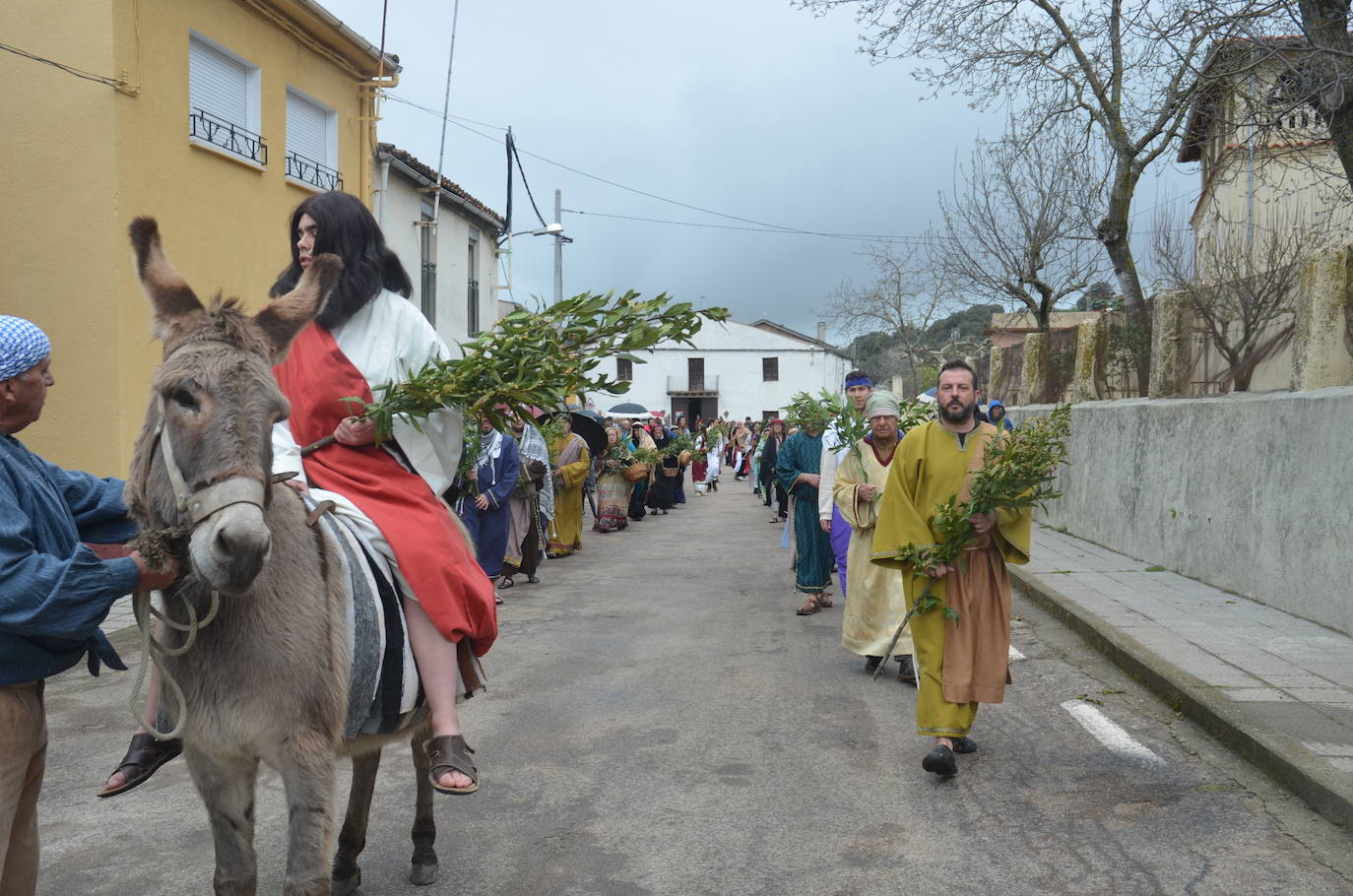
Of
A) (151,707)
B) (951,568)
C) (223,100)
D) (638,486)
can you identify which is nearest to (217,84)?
(223,100)

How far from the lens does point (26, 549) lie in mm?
2725

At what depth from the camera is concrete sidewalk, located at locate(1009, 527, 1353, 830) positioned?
5.70 metres

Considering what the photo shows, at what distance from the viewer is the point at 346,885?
4285 mm

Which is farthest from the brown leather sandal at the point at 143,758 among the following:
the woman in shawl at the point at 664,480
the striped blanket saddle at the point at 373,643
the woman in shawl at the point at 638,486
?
the woman in shawl at the point at 664,480

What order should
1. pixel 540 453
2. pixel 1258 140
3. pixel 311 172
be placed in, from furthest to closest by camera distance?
pixel 311 172 < pixel 540 453 < pixel 1258 140

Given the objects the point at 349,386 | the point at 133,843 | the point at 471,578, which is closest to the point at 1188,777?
the point at 471,578

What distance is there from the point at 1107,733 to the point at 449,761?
4.27m

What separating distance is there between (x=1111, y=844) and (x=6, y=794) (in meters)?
3.98

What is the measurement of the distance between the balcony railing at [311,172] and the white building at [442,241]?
2040 millimetres

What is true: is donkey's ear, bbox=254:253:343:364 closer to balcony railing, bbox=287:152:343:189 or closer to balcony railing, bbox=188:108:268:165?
balcony railing, bbox=188:108:268:165

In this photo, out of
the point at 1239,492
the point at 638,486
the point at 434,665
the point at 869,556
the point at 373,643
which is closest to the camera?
the point at 373,643

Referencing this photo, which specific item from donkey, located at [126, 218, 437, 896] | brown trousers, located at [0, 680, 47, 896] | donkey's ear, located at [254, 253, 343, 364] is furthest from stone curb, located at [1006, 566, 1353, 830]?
brown trousers, located at [0, 680, 47, 896]

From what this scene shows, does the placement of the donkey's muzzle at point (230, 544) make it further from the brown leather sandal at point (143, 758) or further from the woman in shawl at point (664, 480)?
the woman in shawl at point (664, 480)

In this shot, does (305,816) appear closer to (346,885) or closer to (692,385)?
(346,885)
